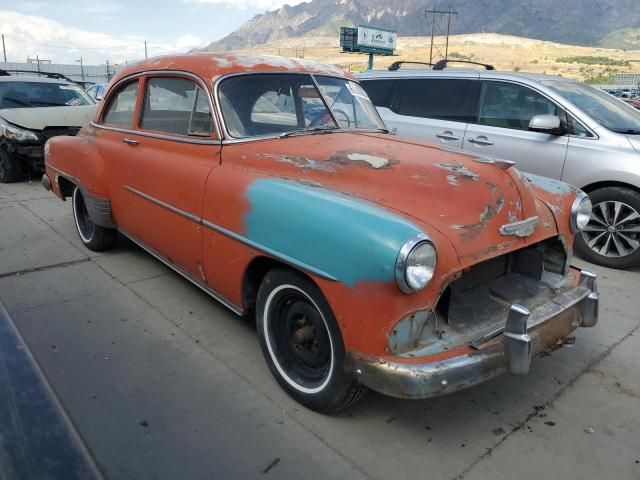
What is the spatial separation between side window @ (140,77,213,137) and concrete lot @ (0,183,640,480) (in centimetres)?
132

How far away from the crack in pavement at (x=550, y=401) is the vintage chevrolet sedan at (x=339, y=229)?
1.33ft

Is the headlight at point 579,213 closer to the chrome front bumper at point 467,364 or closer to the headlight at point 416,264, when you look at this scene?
the chrome front bumper at point 467,364

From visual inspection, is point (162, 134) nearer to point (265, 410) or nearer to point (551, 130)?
point (265, 410)

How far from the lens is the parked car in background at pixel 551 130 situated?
478cm

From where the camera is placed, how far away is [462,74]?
5766 millimetres

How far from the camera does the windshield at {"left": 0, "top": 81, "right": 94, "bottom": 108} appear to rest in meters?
8.52

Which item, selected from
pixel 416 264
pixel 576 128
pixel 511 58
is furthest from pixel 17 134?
pixel 511 58

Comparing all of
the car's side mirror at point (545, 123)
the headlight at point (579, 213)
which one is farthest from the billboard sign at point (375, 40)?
the headlight at point (579, 213)

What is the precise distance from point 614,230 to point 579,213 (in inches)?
86.4

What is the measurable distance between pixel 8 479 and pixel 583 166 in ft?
16.9

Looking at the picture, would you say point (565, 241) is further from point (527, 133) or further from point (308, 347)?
point (527, 133)

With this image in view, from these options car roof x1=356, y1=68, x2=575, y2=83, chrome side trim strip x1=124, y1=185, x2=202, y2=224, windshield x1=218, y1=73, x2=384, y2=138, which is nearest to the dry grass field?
car roof x1=356, y1=68, x2=575, y2=83

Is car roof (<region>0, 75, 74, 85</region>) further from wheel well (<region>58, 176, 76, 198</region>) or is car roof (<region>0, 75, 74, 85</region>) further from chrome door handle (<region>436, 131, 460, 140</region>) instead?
chrome door handle (<region>436, 131, 460, 140</region>)

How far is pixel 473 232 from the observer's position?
2363 millimetres
